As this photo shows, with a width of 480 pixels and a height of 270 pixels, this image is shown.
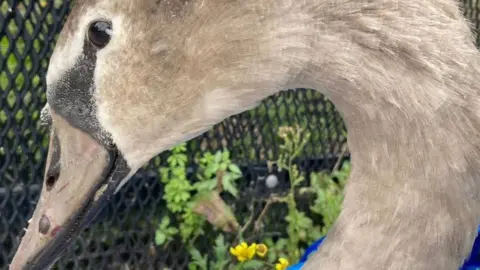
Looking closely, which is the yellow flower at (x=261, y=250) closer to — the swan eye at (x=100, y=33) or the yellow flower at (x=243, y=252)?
the yellow flower at (x=243, y=252)

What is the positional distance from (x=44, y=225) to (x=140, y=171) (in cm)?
85

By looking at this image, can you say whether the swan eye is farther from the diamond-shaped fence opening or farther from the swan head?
the diamond-shaped fence opening

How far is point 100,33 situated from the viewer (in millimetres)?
774

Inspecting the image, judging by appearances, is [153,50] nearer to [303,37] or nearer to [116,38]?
[116,38]

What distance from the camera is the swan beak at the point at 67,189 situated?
2.84 feet

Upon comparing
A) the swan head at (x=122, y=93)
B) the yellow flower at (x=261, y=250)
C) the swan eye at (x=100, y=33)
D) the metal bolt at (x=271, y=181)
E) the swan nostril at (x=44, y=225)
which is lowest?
the yellow flower at (x=261, y=250)

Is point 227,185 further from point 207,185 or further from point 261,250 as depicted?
point 261,250

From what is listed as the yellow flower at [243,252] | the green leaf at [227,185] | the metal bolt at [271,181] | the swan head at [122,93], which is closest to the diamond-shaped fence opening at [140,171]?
the metal bolt at [271,181]

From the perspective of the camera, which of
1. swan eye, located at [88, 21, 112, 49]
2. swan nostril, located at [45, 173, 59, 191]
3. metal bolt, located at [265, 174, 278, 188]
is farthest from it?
A: metal bolt, located at [265, 174, 278, 188]

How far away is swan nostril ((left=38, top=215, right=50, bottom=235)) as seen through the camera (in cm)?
90

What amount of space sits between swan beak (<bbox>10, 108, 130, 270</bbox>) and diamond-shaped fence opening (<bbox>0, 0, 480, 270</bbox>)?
73 centimetres

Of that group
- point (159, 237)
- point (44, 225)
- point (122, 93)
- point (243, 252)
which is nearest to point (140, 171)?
point (159, 237)

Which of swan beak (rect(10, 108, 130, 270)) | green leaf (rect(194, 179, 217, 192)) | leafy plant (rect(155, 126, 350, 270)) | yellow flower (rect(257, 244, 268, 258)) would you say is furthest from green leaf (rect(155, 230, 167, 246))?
swan beak (rect(10, 108, 130, 270))

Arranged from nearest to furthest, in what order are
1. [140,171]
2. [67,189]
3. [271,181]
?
[67,189] → [140,171] → [271,181]
